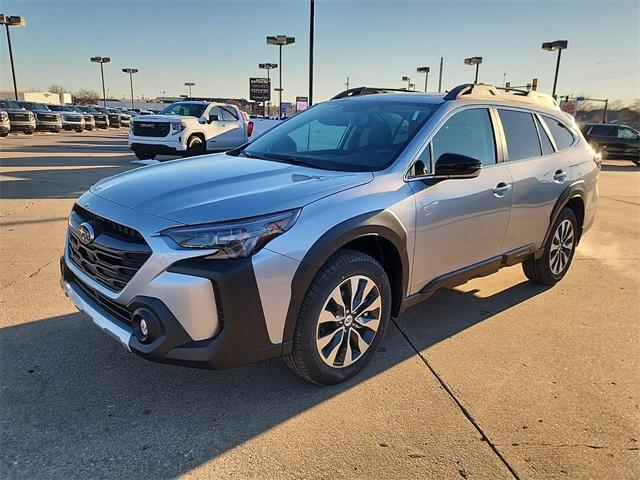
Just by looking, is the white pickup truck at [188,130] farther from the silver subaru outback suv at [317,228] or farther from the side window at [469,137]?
the side window at [469,137]

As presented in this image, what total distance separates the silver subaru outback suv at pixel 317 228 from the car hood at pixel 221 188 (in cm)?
1

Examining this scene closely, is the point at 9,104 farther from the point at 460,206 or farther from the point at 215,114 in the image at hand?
the point at 460,206

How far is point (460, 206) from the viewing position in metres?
3.54

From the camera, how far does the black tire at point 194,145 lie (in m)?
14.0

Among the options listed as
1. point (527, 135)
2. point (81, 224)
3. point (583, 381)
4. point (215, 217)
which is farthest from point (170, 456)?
point (527, 135)

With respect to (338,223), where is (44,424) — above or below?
below

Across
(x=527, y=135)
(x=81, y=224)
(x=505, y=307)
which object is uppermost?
(x=527, y=135)

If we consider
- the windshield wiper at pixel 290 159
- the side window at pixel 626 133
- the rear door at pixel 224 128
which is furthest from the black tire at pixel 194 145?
the side window at pixel 626 133

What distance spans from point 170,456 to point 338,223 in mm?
1446

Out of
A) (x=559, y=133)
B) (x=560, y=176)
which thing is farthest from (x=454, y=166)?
(x=559, y=133)

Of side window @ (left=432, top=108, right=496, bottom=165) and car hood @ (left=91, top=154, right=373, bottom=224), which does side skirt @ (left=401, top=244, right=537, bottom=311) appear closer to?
side window @ (left=432, top=108, right=496, bottom=165)

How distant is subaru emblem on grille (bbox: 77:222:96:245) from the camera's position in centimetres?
275

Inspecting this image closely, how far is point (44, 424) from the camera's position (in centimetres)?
258

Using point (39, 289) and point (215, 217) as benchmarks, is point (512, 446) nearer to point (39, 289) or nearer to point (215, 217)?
point (215, 217)
